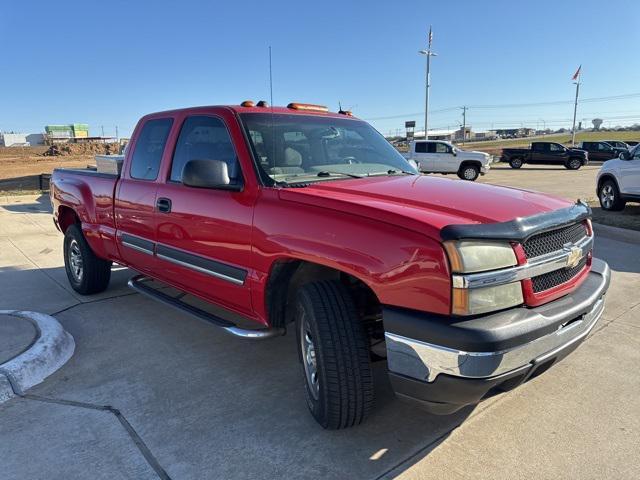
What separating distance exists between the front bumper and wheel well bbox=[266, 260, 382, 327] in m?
0.60

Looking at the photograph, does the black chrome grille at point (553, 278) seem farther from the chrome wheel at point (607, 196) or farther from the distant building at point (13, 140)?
the distant building at point (13, 140)

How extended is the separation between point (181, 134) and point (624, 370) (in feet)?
12.6

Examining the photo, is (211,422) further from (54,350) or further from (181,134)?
(181,134)

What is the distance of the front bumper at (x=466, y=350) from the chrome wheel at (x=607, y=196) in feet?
32.9

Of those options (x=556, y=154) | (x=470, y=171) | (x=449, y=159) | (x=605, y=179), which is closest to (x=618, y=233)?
(x=605, y=179)

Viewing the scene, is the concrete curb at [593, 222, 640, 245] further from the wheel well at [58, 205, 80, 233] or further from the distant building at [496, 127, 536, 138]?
the distant building at [496, 127, 536, 138]

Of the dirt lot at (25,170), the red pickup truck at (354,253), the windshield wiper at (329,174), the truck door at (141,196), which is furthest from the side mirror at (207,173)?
the dirt lot at (25,170)

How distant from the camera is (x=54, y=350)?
3855 mm

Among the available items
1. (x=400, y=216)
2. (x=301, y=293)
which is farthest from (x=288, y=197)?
(x=400, y=216)

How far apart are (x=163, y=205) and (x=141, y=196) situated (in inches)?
17.4

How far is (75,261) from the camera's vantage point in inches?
225

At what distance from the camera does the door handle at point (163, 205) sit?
393 cm

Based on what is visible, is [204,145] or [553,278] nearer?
[553,278]

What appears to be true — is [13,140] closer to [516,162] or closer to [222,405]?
[516,162]
